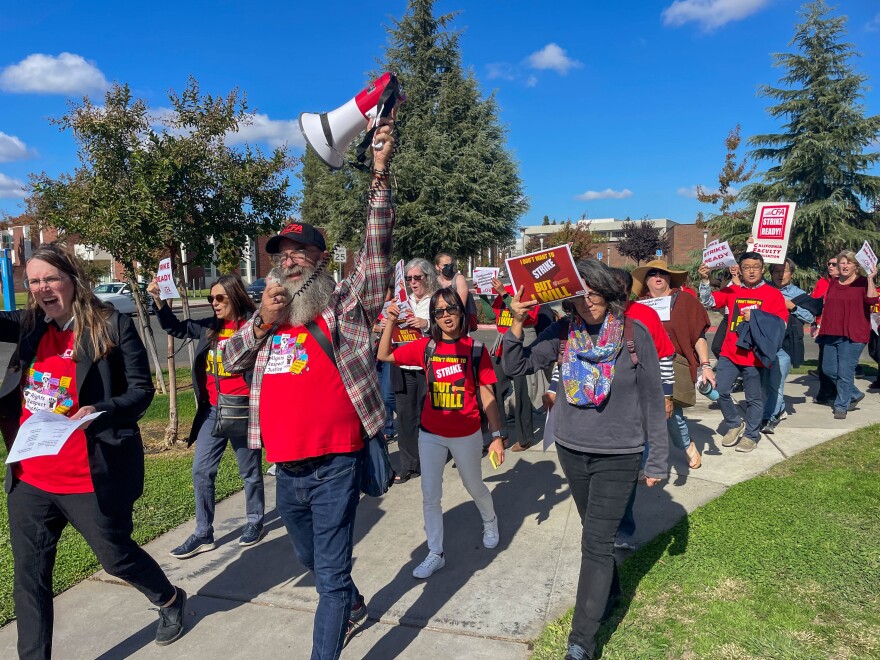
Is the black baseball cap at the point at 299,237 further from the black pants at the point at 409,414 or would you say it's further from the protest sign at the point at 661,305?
the protest sign at the point at 661,305

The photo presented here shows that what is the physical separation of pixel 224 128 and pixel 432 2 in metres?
23.0

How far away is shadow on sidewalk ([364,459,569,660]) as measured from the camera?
11.1 feet

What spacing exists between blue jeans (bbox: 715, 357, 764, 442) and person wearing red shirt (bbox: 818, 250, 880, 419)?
1820 millimetres

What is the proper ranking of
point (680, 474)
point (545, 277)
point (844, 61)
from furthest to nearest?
1. point (844, 61)
2. point (680, 474)
3. point (545, 277)

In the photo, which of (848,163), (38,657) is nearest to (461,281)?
(38,657)

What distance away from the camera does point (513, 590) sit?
3701mm

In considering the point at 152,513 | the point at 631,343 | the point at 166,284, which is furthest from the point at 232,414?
the point at 631,343

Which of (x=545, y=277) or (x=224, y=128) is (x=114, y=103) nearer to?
(x=224, y=128)

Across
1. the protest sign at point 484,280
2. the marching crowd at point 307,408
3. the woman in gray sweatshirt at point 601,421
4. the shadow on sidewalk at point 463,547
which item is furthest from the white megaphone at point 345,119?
the protest sign at point 484,280

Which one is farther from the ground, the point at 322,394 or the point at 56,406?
the point at 322,394

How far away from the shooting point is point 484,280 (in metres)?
6.49

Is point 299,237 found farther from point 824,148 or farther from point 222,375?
point 824,148

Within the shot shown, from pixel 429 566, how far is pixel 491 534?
0.55 metres

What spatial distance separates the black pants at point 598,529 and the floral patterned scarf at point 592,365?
0.96 ft
